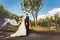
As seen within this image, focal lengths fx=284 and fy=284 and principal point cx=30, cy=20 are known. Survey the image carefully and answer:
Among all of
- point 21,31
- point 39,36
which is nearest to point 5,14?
point 21,31

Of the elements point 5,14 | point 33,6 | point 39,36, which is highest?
point 33,6

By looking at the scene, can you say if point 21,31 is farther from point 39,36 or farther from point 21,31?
point 39,36

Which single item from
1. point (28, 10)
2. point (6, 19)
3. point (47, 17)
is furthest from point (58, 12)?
point (6, 19)

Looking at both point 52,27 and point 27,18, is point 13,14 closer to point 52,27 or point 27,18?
point 27,18

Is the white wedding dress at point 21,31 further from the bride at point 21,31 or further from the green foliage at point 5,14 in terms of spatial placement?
the green foliage at point 5,14

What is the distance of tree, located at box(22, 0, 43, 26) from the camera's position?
4.16 meters

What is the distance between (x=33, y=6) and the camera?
4.17 metres

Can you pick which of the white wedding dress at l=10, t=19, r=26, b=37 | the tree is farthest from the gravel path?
the tree

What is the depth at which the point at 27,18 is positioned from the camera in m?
4.12

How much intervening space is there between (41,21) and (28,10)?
251 mm

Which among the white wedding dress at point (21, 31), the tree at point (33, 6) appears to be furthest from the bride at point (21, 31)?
the tree at point (33, 6)

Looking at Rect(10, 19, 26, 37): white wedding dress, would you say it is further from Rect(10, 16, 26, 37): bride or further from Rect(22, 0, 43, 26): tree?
Rect(22, 0, 43, 26): tree

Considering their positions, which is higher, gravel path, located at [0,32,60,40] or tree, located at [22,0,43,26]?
tree, located at [22,0,43,26]

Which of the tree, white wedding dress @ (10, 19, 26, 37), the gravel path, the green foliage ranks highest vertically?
the tree
